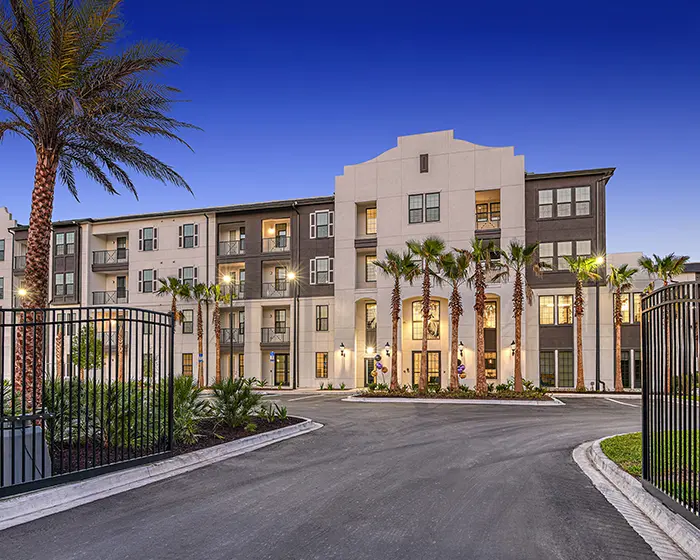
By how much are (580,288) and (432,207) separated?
1003 cm

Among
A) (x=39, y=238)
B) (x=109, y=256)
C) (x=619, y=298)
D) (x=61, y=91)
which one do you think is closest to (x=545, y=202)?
(x=619, y=298)

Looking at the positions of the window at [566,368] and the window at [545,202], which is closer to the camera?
the window at [566,368]

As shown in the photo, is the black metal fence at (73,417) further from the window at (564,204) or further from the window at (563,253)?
the window at (564,204)

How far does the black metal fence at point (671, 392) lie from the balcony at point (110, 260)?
41120 millimetres

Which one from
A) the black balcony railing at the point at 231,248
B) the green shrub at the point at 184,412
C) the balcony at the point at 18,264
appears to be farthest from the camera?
the balcony at the point at 18,264

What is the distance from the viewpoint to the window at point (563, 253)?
33.6m

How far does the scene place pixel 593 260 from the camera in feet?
100.0

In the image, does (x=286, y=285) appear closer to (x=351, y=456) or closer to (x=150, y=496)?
(x=351, y=456)

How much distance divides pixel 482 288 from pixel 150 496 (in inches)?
904

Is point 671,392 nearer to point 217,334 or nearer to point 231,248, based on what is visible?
point 217,334

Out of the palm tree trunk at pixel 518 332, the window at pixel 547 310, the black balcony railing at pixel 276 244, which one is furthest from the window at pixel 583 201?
the black balcony railing at pixel 276 244

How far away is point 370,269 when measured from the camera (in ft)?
125

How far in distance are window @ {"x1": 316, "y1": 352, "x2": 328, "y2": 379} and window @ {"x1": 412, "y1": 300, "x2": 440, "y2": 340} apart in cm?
628

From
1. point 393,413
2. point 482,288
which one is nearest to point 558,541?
point 393,413
